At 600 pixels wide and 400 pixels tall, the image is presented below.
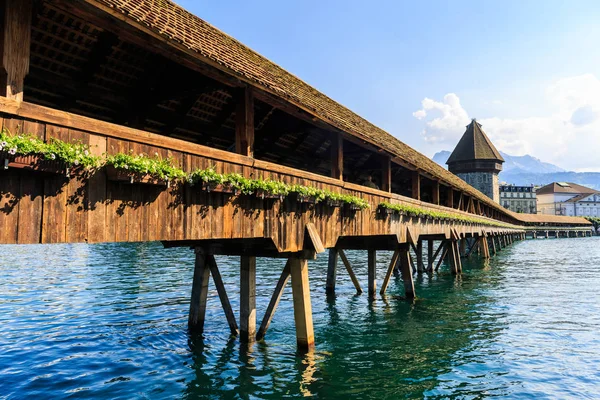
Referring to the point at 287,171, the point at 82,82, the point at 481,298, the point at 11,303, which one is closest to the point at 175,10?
the point at 82,82

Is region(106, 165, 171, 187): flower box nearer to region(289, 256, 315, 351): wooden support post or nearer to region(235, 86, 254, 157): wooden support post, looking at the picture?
region(235, 86, 254, 157): wooden support post

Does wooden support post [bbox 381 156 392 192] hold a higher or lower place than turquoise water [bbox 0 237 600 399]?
higher

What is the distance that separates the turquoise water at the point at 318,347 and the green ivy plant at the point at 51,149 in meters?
4.37

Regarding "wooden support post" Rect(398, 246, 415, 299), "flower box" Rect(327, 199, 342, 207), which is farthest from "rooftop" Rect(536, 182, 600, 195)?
"flower box" Rect(327, 199, 342, 207)

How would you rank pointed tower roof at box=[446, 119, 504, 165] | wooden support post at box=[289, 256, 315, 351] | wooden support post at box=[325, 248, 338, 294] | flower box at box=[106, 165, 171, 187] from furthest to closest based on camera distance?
pointed tower roof at box=[446, 119, 504, 165] → wooden support post at box=[325, 248, 338, 294] → wooden support post at box=[289, 256, 315, 351] → flower box at box=[106, 165, 171, 187]

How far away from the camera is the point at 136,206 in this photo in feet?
17.7

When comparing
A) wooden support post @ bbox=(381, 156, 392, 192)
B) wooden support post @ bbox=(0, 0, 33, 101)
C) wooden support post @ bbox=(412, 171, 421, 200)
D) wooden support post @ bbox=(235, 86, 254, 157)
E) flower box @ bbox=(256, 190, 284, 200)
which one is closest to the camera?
wooden support post @ bbox=(0, 0, 33, 101)

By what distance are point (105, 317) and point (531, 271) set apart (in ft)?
77.6

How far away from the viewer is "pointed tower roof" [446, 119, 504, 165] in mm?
55062

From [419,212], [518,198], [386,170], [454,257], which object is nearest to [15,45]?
[386,170]

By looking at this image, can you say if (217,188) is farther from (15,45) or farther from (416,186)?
(416,186)

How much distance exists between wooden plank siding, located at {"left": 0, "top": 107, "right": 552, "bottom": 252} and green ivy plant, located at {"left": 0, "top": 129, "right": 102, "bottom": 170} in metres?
0.15

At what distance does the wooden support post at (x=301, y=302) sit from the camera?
8.58 metres

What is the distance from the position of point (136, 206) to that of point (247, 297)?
14.8 ft
